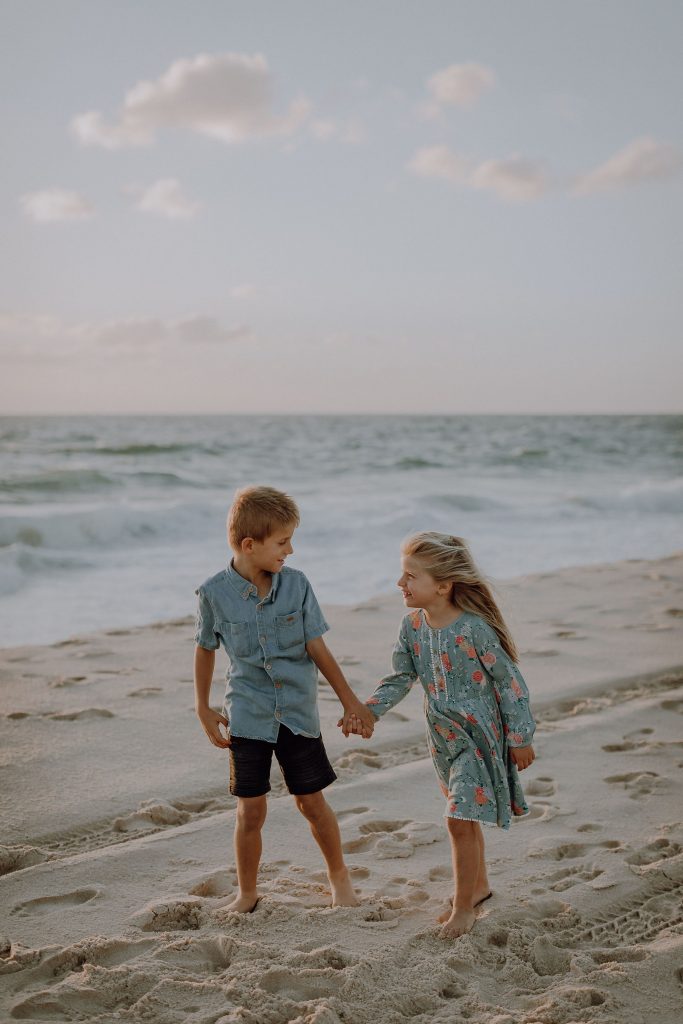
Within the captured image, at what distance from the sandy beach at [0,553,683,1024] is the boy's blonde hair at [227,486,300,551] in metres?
1.24

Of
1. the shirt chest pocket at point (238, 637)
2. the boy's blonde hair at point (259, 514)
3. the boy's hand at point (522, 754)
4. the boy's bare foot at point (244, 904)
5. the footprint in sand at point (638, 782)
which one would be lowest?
the boy's bare foot at point (244, 904)

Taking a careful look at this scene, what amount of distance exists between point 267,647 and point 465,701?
0.66 metres

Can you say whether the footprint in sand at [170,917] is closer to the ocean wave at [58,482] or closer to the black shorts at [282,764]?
the black shorts at [282,764]

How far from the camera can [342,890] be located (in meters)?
2.92

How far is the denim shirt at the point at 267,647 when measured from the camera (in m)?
2.79

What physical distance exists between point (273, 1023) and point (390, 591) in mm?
6397

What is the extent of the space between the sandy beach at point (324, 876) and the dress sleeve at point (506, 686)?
2.03ft

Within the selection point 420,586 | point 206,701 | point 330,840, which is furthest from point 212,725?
point 420,586

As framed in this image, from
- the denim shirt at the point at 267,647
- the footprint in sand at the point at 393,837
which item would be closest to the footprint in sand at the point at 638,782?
the footprint in sand at the point at 393,837

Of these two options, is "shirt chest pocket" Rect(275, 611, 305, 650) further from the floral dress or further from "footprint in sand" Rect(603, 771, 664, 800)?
"footprint in sand" Rect(603, 771, 664, 800)

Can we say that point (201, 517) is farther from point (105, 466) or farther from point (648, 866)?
point (648, 866)

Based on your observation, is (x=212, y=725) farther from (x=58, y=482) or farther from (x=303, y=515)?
(x=58, y=482)

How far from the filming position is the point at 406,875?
10.4ft

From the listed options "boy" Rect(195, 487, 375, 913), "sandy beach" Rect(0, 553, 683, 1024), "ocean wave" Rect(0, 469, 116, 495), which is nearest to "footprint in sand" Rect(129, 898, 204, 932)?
"sandy beach" Rect(0, 553, 683, 1024)
